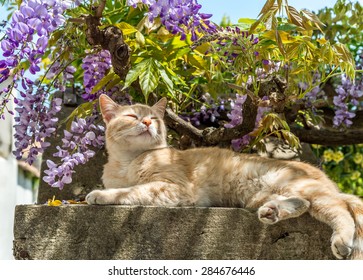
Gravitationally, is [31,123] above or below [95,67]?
below

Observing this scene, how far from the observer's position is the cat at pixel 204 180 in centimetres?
183

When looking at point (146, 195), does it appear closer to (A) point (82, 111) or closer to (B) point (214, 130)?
(A) point (82, 111)

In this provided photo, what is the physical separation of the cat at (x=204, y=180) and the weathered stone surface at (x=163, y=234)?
0.22 feet

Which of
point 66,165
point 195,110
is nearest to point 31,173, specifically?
point 195,110

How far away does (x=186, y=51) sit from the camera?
2.37 meters

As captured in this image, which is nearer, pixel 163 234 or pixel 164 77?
pixel 163 234

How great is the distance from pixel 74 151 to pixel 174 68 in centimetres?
59

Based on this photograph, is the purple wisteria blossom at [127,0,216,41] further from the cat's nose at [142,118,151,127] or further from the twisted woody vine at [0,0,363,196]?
the cat's nose at [142,118,151,127]

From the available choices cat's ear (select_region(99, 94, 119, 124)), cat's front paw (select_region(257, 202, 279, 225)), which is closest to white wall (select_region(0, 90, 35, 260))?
cat's ear (select_region(99, 94, 119, 124))

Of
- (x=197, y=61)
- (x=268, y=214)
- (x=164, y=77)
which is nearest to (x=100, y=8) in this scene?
(x=164, y=77)

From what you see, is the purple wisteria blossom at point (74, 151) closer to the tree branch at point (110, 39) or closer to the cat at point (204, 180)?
the cat at point (204, 180)

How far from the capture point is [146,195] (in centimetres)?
194

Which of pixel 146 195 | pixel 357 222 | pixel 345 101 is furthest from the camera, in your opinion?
pixel 345 101

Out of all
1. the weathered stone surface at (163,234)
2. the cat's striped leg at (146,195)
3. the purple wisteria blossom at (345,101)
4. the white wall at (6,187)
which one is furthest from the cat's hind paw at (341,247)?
the white wall at (6,187)
